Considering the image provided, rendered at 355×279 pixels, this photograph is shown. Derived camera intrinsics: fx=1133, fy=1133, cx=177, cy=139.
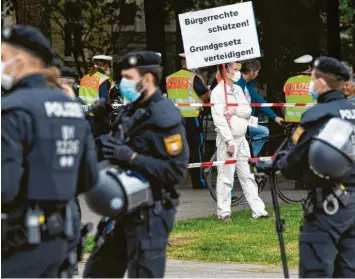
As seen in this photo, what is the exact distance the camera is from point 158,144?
6.94 metres

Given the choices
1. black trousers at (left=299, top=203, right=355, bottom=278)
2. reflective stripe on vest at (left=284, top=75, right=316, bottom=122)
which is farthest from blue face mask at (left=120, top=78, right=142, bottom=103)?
reflective stripe on vest at (left=284, top=75, right=316, bottom=122)

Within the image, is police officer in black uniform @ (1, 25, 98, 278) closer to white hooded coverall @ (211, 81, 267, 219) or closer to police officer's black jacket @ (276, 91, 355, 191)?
police officer's black jacket @ (276, 91, 355, 191)

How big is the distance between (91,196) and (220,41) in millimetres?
8187

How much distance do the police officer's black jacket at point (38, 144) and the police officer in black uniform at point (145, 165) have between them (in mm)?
1280

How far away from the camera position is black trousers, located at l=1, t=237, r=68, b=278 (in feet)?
17.5

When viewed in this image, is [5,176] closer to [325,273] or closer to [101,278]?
[101,278]

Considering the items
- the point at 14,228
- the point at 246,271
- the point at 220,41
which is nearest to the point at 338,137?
the point at 14,228

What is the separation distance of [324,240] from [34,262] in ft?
7.78

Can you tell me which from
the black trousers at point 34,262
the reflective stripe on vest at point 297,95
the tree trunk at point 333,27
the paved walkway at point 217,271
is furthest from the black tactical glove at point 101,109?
the tree trunk at point 333,27

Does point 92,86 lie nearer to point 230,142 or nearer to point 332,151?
point 230,142

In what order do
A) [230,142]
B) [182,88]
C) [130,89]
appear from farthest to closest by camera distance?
[182,88] < [230,142] < [130,89]

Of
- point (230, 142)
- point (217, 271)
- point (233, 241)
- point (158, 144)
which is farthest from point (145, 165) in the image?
point (230, 142)

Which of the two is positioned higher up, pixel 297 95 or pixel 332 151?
pixel 297 95

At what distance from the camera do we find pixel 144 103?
23.1 ft
